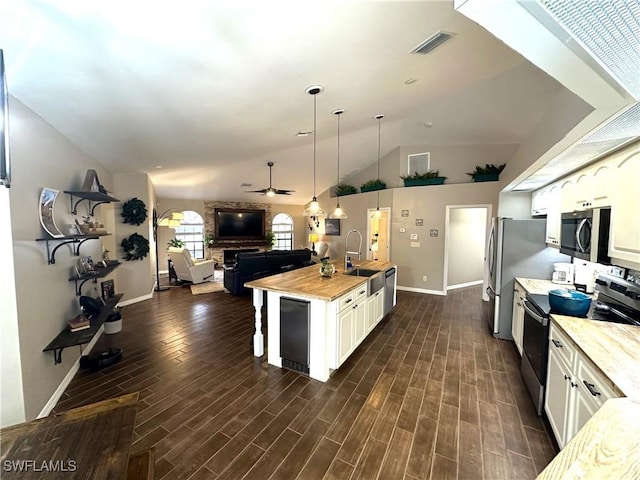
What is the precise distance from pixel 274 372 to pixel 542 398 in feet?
8.04

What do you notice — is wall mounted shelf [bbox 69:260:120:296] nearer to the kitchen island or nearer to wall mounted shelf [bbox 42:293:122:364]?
wall mounted shelf [bbox 42:293:122:364]

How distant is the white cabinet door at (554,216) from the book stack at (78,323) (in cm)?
514

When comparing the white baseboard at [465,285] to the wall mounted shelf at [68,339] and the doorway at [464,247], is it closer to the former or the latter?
the doorway at [464,247]

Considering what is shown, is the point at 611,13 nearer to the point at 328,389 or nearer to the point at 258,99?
the point at 258,99

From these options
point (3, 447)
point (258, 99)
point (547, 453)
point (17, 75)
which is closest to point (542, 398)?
point (547, 453)

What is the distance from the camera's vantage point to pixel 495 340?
3.70m

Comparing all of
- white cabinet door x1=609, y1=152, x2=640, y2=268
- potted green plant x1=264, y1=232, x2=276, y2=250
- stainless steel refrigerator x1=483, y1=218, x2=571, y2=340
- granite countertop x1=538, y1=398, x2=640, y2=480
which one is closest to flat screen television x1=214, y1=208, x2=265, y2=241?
potted green plant x1=264, y1=232, x2=276, y2=250

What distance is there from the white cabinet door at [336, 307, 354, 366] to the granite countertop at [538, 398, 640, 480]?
2.03 meters

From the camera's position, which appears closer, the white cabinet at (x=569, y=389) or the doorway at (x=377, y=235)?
the white cabinet at (x=569, y=389)

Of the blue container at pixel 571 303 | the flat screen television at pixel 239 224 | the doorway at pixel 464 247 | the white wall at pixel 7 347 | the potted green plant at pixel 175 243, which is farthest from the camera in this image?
the flat screen television at pixel 239 224

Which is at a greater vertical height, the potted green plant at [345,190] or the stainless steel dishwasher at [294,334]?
the potted green plant at [345,190]

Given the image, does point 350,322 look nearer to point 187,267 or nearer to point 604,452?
point 604,452

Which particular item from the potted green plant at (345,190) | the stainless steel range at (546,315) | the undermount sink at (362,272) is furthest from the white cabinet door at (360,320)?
the potted green plant at (345,190)

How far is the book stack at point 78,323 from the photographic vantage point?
8.44 ft
